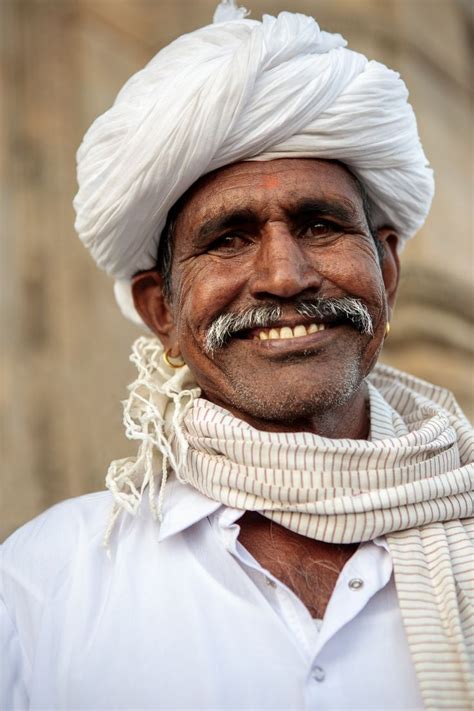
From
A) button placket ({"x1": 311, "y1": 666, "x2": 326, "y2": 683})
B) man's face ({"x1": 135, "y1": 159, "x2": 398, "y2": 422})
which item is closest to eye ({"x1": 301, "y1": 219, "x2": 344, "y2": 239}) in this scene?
man's face ({"x1": 135, "y1": 159, "x2": 398, "y2": 422})

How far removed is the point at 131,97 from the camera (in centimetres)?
231

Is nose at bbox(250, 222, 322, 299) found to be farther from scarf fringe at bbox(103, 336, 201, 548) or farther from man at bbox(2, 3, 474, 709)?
scarf fringe at bbox(103, 336, 201, 548)

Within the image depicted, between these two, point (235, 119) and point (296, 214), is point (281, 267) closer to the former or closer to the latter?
point (296, 214)

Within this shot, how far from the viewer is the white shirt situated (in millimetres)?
1807

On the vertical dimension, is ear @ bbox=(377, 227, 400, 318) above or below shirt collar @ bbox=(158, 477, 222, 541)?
above

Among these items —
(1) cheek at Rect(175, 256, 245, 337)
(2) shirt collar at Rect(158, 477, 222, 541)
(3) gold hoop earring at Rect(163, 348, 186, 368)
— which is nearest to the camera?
(2) shirt collar at Rect(158, 477, 222, 541)

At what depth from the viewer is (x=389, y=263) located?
100 inches

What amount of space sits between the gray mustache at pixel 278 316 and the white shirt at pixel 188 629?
0.41 meters

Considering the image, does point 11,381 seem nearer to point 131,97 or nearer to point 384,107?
point 131,97

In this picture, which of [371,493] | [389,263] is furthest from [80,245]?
[371,493]

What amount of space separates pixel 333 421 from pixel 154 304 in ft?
2.27

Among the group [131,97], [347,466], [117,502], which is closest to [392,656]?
[347,466]

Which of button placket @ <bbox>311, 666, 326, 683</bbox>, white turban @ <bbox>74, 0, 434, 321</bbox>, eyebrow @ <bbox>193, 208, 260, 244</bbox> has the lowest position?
button placket @ <bbox>311, 666, 326, 683</bbox>

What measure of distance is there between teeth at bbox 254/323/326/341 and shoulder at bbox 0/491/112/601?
586 mm
